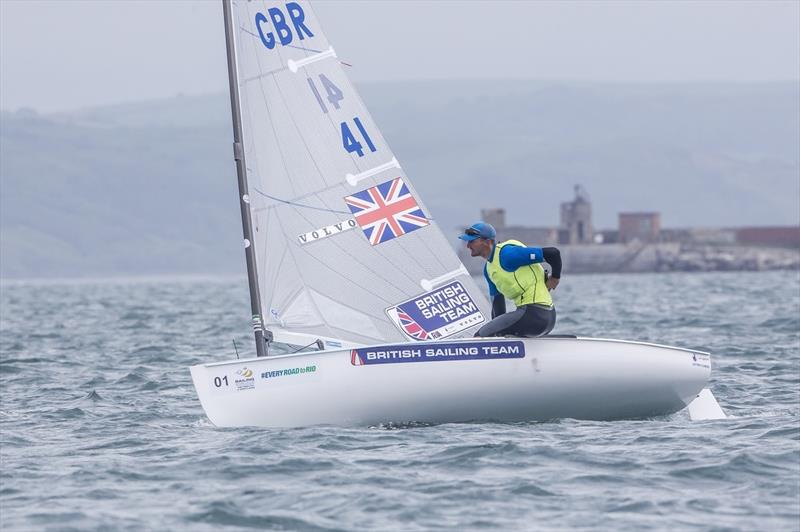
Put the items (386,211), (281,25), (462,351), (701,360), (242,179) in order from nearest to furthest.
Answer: (462,351), (701,360), (242,179), (281,25), (386,211)

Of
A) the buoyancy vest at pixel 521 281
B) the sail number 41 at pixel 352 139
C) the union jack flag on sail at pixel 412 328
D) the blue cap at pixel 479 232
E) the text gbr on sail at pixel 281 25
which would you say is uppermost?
the text gbr on sail at pixel 281 25

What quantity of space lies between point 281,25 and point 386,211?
2.14 metres

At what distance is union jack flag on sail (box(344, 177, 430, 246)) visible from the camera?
14.6 metres

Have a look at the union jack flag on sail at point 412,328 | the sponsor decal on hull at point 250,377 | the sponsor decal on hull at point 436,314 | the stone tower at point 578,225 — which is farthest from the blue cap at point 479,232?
the stone tower at point 578,225

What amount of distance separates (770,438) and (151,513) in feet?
18.2

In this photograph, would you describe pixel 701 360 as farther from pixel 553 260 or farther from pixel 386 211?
pixel 386 211

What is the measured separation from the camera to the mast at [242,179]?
46.6 ft

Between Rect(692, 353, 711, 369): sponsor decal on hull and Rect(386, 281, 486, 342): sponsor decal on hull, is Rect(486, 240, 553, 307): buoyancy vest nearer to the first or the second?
Rect(386, 281, 486, 342): sponsor decal on hull

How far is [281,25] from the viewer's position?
1447 cm

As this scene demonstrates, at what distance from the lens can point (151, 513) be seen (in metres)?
9.94

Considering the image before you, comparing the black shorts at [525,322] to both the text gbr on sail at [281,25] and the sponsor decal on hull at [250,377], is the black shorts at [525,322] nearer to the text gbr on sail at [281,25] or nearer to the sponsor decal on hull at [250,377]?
the sponsor decal on hull at [250,377]

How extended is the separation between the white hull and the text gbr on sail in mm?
3313

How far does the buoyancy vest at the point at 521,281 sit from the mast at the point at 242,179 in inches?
95.5

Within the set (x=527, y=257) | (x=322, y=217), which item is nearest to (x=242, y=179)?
(x=322, y=217)
